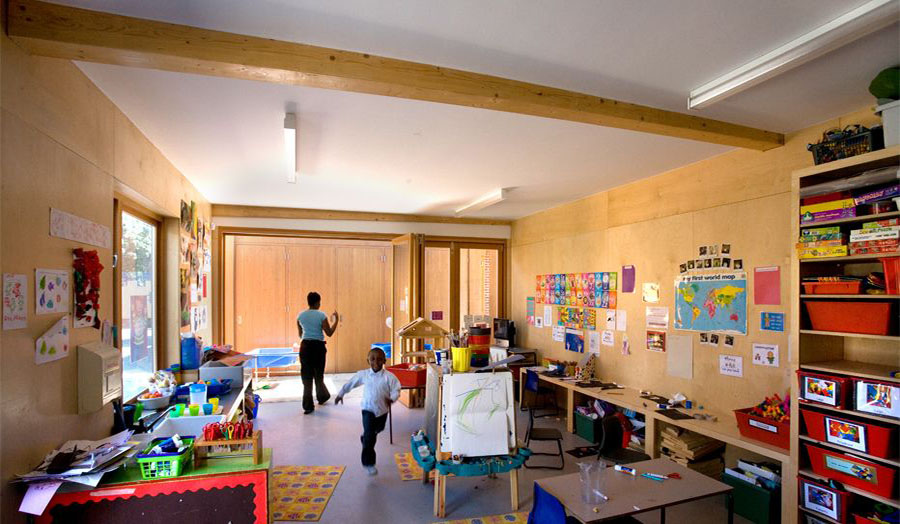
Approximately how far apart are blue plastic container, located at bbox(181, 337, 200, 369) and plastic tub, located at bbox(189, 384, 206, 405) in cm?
104

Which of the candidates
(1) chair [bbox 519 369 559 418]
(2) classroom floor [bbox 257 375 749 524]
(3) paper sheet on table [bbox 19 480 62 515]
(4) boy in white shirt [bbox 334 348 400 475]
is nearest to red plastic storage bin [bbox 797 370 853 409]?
(2) classroom floor [bbox 257 375 749 524]

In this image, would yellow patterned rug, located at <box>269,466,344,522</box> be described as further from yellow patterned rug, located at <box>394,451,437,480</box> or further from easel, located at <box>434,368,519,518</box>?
easel, located at <box>434,368,519,518</box>

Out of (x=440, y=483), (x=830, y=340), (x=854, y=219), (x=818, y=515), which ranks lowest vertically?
(x=440, y=483)

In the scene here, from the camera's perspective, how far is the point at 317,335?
6301 mm

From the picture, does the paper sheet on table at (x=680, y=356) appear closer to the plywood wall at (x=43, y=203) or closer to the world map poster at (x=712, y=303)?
the world map poster at (x=712, y=303)

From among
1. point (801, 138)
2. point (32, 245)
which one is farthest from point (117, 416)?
point (801, 138)

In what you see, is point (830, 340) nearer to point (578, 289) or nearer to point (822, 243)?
point (822, 243)

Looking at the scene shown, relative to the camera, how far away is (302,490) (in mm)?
3777

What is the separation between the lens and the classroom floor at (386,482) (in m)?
3.45

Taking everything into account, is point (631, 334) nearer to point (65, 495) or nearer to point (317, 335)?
point (317, 335)

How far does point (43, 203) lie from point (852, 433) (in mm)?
4294

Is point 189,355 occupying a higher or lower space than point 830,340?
lower

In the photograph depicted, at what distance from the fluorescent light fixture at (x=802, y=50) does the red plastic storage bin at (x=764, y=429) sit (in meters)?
2.18

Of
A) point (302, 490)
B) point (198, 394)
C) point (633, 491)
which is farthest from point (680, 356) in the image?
point (198, 394)
